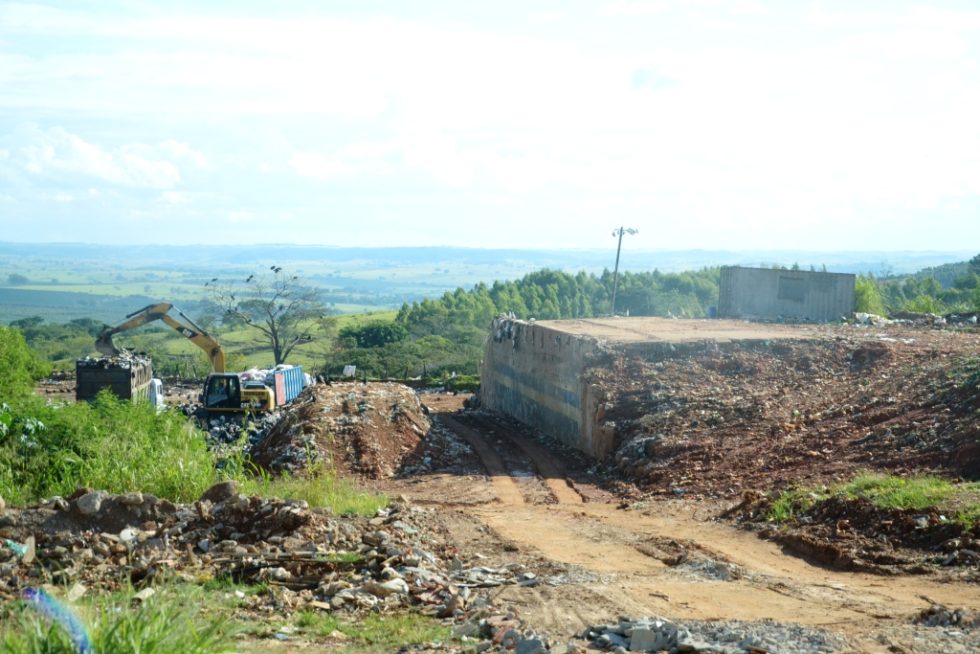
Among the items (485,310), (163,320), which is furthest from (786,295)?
(485,310)

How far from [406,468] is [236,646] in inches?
561

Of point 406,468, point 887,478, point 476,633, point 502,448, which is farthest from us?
point 502,448

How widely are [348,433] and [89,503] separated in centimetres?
1136

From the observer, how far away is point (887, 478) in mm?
13172

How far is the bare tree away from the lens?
64.1 m

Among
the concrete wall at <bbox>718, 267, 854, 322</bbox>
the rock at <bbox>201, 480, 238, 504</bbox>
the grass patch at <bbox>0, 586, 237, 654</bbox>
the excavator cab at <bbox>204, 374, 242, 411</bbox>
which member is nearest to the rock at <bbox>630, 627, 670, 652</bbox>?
the grass patch at <bbox>0, 586, 237, 654</bbox>

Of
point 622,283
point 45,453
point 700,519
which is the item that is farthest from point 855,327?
point 622,283

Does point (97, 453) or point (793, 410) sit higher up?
point (793, 410)

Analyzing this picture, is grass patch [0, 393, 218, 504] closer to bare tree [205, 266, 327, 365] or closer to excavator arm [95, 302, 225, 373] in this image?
excavator arm [95, 302, 225, 373]

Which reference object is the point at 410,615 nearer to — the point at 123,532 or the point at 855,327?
the point at 123,532

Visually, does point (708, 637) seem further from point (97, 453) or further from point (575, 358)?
point (575, 358)

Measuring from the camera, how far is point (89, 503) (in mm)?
10305

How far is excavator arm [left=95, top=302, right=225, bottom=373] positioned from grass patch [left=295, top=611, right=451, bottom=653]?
3128 centimetres

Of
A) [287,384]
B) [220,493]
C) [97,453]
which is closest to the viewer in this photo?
[220,493]
